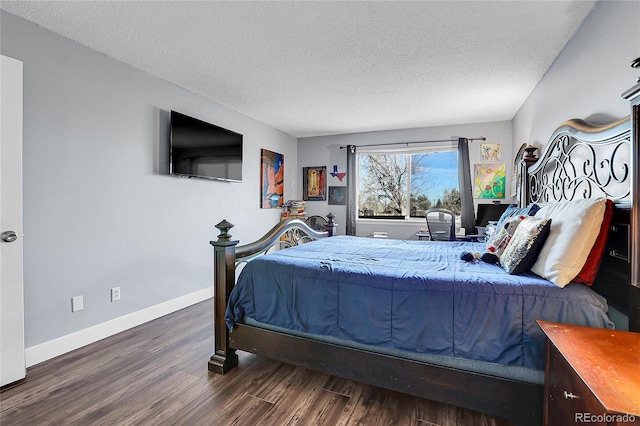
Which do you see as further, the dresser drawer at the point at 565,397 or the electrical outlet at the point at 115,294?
the electrical outlet at the point at 115,294

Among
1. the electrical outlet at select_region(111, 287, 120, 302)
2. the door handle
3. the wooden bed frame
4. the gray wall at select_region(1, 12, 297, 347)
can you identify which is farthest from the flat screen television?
the wooden bed frame

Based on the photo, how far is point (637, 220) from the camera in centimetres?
116

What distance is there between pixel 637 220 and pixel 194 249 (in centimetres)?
360

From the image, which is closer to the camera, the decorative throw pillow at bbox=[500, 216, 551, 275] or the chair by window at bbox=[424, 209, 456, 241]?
the decorative throw pillow at bbox=[500, 216, 551, 275]

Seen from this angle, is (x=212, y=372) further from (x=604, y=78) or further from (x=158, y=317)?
(x=604, y=78)

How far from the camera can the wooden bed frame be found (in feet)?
4.35

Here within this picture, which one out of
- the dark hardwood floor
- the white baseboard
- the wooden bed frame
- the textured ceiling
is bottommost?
the dark hardwood floor

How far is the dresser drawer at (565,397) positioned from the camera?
791 millimetres

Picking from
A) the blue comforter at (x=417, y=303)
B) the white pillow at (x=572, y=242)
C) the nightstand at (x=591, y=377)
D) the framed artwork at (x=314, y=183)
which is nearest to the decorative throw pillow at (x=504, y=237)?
the blue comforter at (x=417, y=303)

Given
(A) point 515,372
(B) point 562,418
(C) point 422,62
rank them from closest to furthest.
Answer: (B) point 562,418, (A) point 515,372, (C) point 422,62

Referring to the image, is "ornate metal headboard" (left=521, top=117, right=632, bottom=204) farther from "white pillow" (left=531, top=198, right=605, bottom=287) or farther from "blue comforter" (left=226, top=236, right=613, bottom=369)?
"blue comforter" (left=226, top=236, right=613, bottom=369)

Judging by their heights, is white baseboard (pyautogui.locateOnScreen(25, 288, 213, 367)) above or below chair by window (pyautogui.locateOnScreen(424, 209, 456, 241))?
below

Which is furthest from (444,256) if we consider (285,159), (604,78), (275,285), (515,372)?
(285,159)

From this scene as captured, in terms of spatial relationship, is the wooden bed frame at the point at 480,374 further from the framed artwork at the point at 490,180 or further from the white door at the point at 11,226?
the framed artwork at the point at 490,180
